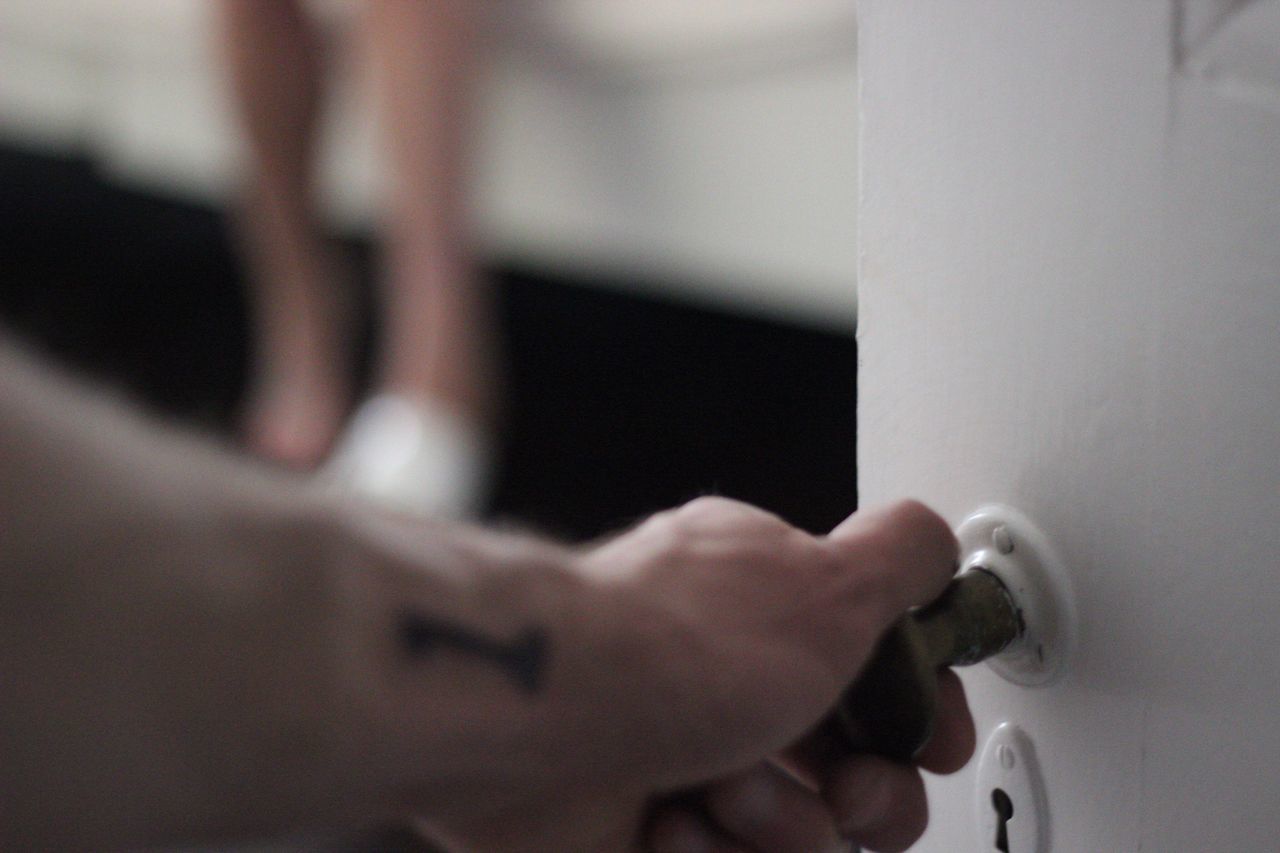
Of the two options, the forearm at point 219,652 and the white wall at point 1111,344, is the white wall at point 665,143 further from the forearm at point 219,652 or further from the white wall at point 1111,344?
the forearm at point 219,652

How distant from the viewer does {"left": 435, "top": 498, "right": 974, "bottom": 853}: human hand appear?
0.82ft

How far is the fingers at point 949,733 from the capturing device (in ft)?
1.05

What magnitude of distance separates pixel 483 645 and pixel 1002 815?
0.60ft

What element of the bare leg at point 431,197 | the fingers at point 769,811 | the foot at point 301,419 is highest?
the bare leg at point 431,197

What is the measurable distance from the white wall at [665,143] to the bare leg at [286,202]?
0.09 m

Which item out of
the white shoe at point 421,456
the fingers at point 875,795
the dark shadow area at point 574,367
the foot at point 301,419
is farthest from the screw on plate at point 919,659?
the foot at point 301,419

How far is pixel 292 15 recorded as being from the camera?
3.84 ft

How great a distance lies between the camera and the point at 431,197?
0.96 meters

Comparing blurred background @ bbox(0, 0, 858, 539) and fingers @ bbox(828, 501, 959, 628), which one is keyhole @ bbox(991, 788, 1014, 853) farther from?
blurred background @ bbox(0, 0, 858, 539)

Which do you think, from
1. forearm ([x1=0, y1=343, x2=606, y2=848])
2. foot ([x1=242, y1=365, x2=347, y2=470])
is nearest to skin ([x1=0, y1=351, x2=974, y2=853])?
forearm ([x1=0, y1=343, x2=606, y2=848])

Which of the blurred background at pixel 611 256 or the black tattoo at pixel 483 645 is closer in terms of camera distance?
the black tattoo at pixel 483 645

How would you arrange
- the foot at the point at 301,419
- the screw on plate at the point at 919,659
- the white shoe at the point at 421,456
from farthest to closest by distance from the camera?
1. the foot at the point at 301,419
2. the white shoe at the point at 421,456
3. the screw on plate at the point at 919,659

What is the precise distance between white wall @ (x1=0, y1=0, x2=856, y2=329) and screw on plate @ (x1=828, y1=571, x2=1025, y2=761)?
1.97 ft

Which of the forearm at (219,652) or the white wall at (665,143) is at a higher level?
the white wall at (665,143)
